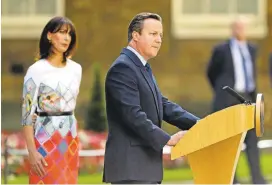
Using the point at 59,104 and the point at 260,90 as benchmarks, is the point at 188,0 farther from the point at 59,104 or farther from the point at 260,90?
the point at 59,104

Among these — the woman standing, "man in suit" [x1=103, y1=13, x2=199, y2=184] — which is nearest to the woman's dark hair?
the woman standing

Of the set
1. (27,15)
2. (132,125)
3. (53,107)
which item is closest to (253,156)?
(53,107)

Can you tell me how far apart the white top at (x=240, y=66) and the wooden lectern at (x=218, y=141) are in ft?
22.0

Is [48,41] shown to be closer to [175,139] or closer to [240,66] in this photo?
[175,139]

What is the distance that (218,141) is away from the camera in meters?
6.39

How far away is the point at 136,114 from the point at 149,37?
50 cm

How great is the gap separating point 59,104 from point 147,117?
1.29 m

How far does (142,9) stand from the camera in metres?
20.5

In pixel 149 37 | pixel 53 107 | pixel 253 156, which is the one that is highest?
→ pixel 149 37

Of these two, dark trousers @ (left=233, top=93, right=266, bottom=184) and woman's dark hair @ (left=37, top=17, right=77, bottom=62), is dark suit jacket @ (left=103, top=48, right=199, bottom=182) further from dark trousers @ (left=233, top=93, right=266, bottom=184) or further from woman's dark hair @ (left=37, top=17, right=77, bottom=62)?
dark trousers @ (left=233, top=93, right=266, bottom=184)

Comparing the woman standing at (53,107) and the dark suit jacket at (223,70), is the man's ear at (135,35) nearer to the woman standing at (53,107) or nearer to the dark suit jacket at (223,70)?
the woman standing at (53,107)

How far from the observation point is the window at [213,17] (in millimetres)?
20750

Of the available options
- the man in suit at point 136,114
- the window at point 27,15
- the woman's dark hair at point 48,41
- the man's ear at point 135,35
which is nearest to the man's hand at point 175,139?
the man in suit at point 136,114

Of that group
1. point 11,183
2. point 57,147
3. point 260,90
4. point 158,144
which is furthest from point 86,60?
point 158,144
